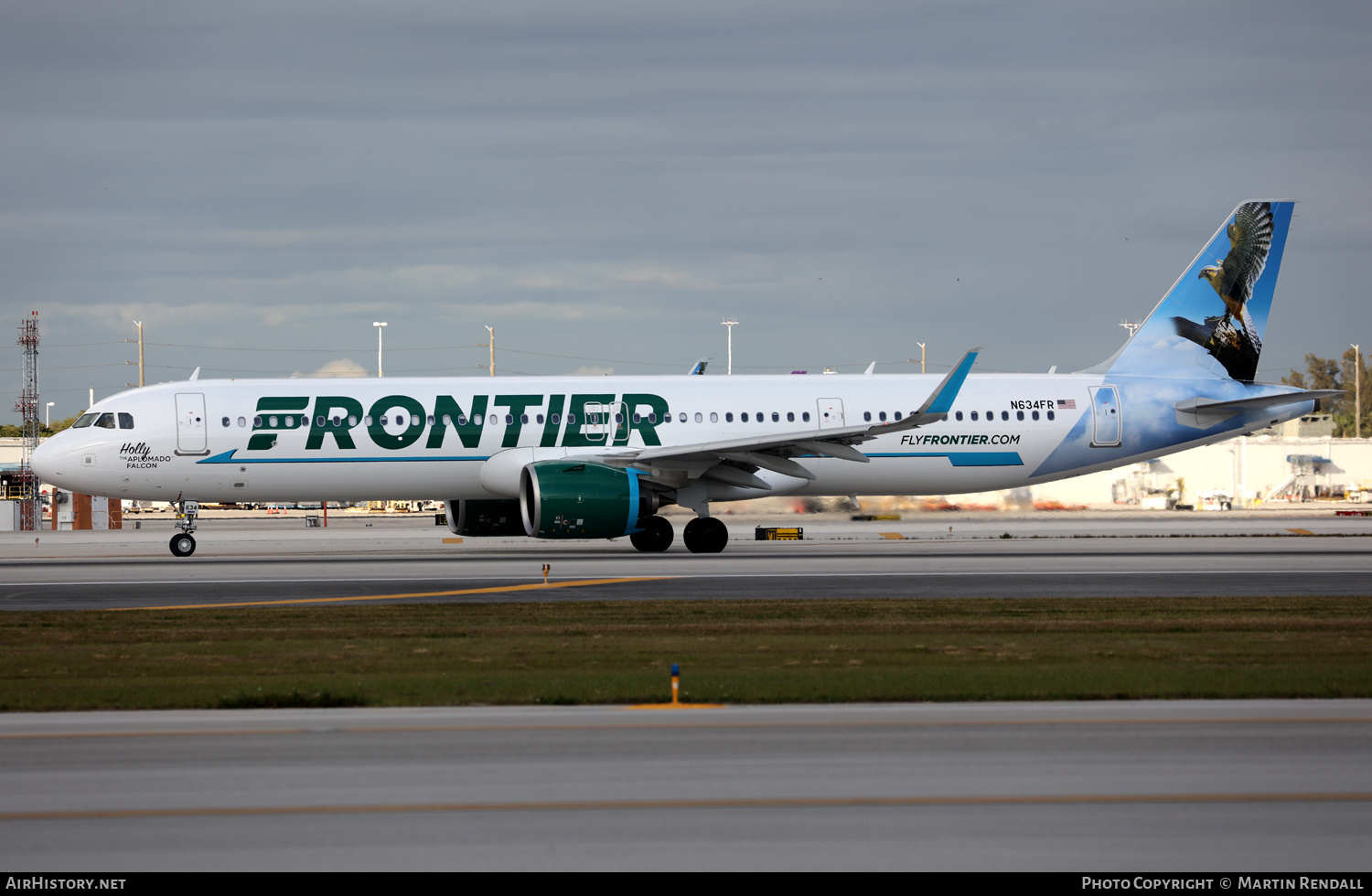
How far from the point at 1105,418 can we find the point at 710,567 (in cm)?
1245

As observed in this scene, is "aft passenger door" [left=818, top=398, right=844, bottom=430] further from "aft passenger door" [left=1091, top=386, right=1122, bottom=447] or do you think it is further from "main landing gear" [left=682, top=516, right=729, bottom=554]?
"aft passenger door" [left=1091, top=386, right=1122, bottom=447]

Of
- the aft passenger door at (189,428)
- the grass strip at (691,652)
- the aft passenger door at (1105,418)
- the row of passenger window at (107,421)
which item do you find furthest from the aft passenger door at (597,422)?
the aft passenger door at (1105,418)

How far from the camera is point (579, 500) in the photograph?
26953 mm

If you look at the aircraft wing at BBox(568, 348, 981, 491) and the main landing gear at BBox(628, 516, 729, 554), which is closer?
the aircraft wing at BBox(568, 348, 981, 491)

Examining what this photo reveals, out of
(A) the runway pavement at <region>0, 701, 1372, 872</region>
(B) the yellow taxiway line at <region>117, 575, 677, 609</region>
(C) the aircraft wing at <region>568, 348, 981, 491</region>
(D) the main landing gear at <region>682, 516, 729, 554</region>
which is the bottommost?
(A) the runway pavement at <region>0, 701, 1372, 872</region>

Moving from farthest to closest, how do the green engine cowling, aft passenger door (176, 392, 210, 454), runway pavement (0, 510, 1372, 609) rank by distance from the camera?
aft passenger door (176, 392, 210, 454)
the green engine cowling
runway pavement (0, 510, 1372, 609)

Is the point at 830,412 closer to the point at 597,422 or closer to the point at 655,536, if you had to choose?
the point at 655,536

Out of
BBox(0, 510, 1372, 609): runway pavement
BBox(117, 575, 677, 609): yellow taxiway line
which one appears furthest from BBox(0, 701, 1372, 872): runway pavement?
BBox(0, 510, 1372, 609): runway pavement

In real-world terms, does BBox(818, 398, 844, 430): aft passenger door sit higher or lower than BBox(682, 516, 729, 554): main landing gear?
higher

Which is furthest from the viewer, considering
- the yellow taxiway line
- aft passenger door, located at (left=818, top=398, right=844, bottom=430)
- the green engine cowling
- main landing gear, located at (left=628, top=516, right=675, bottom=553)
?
aft passenger door, located at (left=818, top=398, right=844, bottom=430)

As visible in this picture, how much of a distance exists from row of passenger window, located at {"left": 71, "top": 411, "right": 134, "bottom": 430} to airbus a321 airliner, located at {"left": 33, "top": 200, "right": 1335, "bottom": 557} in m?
0.04

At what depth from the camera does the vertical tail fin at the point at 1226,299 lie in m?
33.8

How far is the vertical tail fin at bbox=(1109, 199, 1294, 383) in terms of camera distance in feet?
111

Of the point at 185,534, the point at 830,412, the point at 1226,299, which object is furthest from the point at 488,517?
the point at 1226,299
